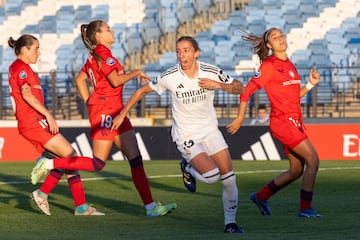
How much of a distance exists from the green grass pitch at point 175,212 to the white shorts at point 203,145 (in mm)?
772

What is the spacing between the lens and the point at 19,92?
12109mm

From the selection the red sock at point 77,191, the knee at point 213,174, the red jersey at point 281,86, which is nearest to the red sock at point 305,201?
the red jersey at point 281,86

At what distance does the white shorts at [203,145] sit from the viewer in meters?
10.6

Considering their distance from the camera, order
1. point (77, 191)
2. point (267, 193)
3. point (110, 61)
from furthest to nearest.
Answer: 1. point (77, 191)
2. point (267, 193)
3. point (110, 61)

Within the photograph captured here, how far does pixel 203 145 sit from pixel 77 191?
215cm

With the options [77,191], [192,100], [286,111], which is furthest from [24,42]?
[286,111]

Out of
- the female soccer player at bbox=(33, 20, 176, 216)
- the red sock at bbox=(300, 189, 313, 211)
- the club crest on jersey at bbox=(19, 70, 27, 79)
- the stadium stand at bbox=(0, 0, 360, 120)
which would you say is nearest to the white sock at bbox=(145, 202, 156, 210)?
the female soccer player at bbox=(33, 20, 176, 216)

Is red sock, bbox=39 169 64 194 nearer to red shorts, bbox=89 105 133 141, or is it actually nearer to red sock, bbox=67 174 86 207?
red sock, bbox=67 174 86 207

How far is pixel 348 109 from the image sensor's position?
27172mm

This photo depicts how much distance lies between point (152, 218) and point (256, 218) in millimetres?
1173

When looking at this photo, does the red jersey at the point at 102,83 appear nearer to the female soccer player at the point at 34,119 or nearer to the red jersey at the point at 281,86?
the female soccer player at the point at 34,119

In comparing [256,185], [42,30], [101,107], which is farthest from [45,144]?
[42,30]

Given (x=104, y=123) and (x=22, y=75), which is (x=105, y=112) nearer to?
(x=104, y=123)

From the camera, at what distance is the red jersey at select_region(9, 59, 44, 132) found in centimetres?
1208
